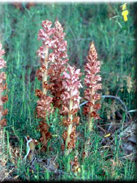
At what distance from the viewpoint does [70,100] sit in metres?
2.49

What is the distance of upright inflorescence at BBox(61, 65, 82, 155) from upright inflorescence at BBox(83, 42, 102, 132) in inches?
8.7

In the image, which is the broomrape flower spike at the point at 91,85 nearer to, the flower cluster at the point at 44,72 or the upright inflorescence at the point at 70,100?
the upright inflorescence at the point at 70,100

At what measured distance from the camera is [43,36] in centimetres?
262

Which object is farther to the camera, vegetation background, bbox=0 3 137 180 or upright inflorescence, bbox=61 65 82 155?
vegetation background, bbox=0 3 137 180

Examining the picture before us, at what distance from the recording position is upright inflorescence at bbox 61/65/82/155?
7.94ft

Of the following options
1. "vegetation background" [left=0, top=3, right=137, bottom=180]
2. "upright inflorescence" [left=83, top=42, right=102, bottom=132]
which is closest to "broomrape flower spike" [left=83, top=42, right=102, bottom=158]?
"upright inflorescence" [left=83, top=42, right=102, bottom=132]

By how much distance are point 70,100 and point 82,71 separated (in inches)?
70.5

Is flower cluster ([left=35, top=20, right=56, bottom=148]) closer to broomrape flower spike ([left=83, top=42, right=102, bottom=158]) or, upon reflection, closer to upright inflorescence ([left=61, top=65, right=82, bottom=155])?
upright inflorescence ([left=61, top=65, right=82, bottom=155])

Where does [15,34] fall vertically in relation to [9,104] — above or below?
above

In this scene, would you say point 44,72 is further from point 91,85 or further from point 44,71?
point 91,85

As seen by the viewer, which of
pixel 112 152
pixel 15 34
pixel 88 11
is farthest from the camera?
pixel 88 11

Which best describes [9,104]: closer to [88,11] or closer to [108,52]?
[108,52]

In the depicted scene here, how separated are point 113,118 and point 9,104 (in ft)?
3.45

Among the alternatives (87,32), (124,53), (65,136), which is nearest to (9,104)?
(65,136)
